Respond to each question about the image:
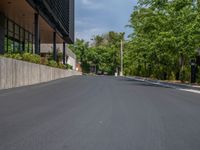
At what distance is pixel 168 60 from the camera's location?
51.9m

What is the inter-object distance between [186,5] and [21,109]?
24509 millimetres

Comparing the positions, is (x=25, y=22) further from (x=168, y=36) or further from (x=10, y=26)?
(x=168, y=36)

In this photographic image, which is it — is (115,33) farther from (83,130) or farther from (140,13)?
(83,130)

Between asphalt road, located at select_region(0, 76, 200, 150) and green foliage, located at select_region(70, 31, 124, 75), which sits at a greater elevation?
green foliage, located at select_region(70, 31, 124, 75)

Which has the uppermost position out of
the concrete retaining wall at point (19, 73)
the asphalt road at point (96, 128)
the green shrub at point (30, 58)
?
the green shrub at point (30, 58)

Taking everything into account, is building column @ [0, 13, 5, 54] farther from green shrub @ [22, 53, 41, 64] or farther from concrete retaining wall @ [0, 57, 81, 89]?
green shrub @ [22, 53, 41, 64]

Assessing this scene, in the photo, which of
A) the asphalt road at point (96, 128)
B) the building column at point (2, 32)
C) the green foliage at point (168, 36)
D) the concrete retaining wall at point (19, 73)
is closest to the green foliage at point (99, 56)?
the green foliage at point (168, 36)

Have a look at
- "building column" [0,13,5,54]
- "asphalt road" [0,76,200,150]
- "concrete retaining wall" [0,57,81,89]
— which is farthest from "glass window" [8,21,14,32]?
"asphalt road" [0,76,200,150]

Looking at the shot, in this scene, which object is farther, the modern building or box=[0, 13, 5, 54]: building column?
box=[0, 13, 5, 54]: building column

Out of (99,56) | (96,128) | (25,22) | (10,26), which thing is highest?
(25,22)

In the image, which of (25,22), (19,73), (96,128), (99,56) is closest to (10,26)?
(25,22)

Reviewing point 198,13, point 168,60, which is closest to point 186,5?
point 198,13

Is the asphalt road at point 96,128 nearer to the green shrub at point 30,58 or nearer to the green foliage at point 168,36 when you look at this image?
the green shrub at point 30,58

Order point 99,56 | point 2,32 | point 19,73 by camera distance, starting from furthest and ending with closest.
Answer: point 99,56 → point 2,32 → point 19,73
